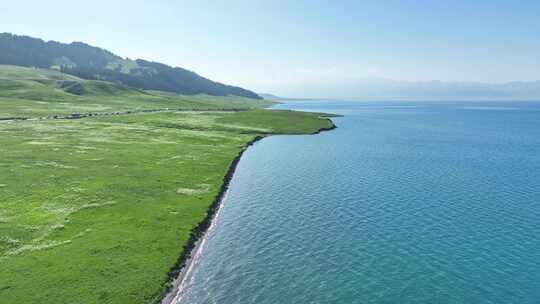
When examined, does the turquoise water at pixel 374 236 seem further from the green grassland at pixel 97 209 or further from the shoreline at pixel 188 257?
the green grassland at pixel 97 209

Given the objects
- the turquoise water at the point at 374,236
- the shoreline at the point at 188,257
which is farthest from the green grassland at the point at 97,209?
the turquoise water at the point at 374,236

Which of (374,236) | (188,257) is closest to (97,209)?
(188,257)

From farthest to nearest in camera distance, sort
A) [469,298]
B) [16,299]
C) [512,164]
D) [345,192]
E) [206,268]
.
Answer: [512,164] < [345,192] < [206,268] < [469,298] < [16,299]

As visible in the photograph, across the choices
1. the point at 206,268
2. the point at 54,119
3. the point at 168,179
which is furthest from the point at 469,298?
the point at 54,119

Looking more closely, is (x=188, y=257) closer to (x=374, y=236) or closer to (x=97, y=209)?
(x=97, y=209)

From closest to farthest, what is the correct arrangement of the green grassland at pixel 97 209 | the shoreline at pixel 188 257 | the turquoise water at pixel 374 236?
the green grassland at pixel 97 209 < the shoreline at pixel 188 257 < the turquoise water at pixel 374 236

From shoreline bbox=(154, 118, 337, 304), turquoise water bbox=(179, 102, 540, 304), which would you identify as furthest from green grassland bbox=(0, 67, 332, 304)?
turquoise water bbox=(179, 102, 540, 304)

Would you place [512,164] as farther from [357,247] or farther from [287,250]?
[287,250]
